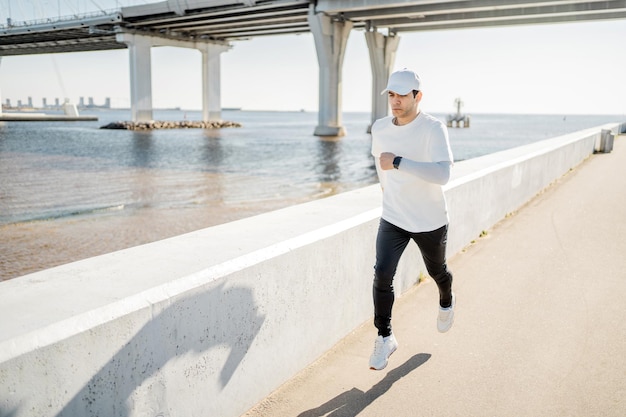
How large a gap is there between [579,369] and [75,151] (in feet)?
110

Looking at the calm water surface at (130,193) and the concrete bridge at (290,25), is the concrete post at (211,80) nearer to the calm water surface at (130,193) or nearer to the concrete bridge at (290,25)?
the concrete bridge at (290,25)

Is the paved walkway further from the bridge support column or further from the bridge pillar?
the bridge support column

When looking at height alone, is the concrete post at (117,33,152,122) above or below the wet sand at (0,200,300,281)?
above

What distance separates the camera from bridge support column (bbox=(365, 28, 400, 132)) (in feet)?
190

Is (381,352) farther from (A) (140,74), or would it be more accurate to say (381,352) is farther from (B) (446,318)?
(A) (140,74)

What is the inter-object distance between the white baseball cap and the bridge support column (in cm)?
5598

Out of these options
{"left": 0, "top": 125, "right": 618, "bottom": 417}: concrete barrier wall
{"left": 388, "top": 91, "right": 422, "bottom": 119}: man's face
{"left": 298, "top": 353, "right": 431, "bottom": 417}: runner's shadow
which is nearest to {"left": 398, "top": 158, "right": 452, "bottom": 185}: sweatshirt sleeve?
{"left": 388, "top": 91, "right": 422, "bottom": 119}: man's face

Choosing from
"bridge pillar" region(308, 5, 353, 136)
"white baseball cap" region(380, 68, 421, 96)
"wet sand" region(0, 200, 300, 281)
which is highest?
"bridge pillar" region(308, 5, 353, 136)

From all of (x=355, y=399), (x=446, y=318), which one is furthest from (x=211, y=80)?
(x=355, y=399)

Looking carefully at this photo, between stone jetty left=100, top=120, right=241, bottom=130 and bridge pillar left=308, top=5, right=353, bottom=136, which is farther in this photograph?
stone jetty left=100, top=120, right=241, bottom=130

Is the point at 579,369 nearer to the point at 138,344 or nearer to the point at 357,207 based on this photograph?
the point at 357,207

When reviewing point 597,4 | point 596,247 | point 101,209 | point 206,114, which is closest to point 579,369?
point 596,247

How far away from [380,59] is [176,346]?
5959 cm

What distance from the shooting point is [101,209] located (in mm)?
13602
